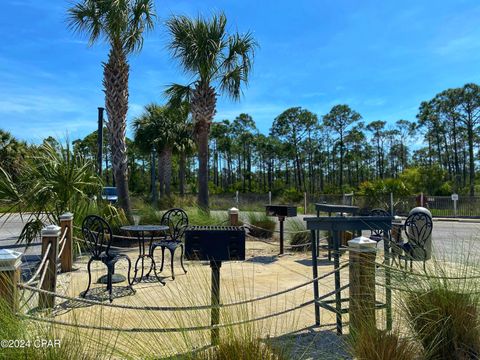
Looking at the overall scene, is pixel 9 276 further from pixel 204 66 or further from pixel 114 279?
pixel 204 66

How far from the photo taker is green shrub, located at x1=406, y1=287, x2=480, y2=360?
306cm

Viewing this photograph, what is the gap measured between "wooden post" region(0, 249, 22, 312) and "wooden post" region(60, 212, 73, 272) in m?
→ 3.84

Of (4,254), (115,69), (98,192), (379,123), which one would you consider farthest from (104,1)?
(379,123)

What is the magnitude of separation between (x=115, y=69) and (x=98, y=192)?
4.28m

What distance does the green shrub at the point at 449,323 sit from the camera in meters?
3.06

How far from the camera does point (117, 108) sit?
11.3 metres

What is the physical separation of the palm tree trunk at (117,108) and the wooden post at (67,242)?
4.00 meters

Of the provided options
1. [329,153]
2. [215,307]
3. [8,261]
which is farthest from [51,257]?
[329,153]

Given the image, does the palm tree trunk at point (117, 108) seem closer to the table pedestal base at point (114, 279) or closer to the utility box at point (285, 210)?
the utility box at point (285, 210)

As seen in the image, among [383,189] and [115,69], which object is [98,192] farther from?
[383,189]

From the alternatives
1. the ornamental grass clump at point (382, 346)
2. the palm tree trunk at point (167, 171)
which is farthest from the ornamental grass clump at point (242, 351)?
the palm tree trunk at point (167, 171)

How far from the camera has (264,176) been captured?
6800cm

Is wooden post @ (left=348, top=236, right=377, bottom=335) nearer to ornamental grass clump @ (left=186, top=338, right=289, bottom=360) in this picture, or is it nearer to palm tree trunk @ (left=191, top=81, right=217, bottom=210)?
ornamental grass clump @ (left=186, top=338, right=289, bottom=360)

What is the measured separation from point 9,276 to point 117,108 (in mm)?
8711
